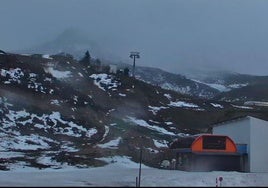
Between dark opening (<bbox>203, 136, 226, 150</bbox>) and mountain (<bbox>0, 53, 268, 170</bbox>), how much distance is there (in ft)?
39.3

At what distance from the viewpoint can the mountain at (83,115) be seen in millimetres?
69562

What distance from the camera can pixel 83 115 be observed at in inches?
4021

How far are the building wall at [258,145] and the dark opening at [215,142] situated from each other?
342 cm

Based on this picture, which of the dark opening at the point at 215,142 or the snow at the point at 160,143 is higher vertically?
the snow at the point at 160,143

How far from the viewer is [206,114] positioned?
13038 cm

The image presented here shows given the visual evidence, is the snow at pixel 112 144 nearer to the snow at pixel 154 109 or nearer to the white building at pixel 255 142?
the white building at pixel 255 142

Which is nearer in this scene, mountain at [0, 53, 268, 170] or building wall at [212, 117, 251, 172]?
building wall at [212, 117, 251, 172]

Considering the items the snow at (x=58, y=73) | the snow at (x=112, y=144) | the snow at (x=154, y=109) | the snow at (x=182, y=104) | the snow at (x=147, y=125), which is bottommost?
the snow at (x=112, y=144)

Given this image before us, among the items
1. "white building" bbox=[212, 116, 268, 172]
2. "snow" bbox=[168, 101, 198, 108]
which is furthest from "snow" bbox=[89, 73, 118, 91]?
"white building" bbox=[212, 116, 268, 172]

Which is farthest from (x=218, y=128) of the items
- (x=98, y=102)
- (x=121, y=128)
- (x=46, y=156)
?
(x=98, y=102)

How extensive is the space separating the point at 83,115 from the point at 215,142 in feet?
165

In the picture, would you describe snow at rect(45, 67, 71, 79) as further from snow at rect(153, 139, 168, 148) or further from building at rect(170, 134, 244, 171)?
building at rect(170, 134, 244, 171)

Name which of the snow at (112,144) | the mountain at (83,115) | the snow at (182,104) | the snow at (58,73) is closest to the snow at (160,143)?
the mountain at (83,115)

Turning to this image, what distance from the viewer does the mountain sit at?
6956cm
